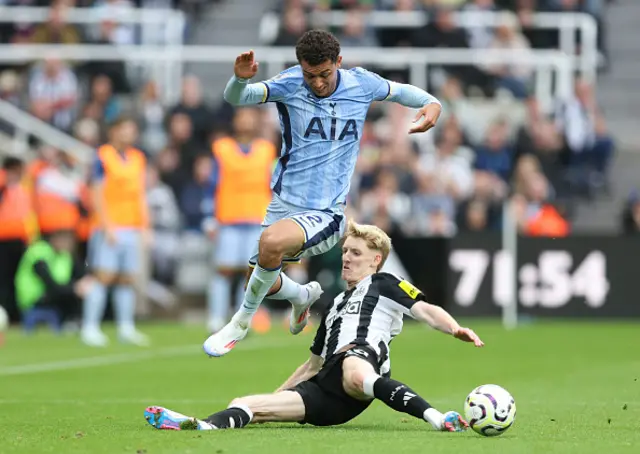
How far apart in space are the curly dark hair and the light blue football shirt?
1.06 feet

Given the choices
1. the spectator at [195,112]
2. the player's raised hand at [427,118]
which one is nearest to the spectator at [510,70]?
the spectator at [195,112]

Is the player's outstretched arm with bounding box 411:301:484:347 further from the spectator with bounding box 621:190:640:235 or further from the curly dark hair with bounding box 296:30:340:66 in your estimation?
the spectator with bounding box 621:190:640:235

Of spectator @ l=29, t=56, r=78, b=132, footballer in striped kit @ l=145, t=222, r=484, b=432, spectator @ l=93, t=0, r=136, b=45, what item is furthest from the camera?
spectator @ l=93, t=0, r=136, b=45

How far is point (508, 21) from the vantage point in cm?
2189

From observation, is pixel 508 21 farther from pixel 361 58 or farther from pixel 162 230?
pixel 162 230

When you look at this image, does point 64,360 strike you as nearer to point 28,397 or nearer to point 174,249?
point 28,397

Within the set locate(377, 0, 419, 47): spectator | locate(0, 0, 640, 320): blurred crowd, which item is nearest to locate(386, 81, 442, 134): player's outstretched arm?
locate(0, 0, 640, 320): blurred crowd

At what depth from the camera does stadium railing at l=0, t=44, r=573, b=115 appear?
21.2 m

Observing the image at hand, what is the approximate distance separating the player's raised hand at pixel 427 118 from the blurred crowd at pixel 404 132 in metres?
10.1

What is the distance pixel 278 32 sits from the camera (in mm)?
21578

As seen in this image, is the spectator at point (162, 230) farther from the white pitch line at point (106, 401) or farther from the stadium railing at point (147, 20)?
the white pitch line at point (106, 401)

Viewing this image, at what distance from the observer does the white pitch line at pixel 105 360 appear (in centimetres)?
1259

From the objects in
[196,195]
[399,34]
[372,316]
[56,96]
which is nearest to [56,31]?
[56,96]

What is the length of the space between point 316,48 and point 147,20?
537 inches
